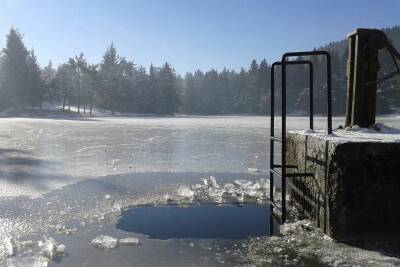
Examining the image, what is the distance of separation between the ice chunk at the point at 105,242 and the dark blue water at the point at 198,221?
570mm

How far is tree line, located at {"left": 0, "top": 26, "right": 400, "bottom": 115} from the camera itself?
69750mm

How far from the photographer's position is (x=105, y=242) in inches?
216

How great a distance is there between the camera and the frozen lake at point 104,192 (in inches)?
197

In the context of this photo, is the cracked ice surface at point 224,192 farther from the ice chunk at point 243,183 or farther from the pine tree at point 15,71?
the pine tree at point 15,71

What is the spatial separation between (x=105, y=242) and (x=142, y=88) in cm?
8434

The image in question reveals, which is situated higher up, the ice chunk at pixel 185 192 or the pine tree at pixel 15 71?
the pine tree at pixel 15 71

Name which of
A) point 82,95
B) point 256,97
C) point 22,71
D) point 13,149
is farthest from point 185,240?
point 256,97

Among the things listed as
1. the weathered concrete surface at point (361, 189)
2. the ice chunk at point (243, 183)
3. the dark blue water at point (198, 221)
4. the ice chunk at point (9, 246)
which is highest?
the weathered concrete surface at point (361, 189)

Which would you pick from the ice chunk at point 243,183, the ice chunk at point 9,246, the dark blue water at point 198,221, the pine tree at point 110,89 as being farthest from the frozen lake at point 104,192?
the pine tree at point 110,89

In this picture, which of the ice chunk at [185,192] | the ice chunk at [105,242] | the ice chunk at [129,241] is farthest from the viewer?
the ice chunk at [185,192]

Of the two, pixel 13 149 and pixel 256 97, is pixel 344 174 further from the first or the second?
pixel 256 97

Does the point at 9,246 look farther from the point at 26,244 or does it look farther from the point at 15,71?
the point at 15,71

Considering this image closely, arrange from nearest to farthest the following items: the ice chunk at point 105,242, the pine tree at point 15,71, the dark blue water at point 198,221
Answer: the ice chunk at point 105,242 < the dark blue water at point 198,221 < the pine tree at point 15,71

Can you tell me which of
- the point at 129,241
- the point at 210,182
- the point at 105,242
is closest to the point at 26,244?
the point at 105,242
